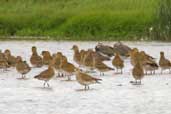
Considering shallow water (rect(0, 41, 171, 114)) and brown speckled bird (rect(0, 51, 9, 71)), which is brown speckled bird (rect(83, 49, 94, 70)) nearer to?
shallow water (rect(0, 41, 171, 114))

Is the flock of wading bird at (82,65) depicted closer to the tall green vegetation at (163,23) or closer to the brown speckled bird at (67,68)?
the brown speckled bird at (67,68)

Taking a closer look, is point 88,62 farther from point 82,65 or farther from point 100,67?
point 100,67

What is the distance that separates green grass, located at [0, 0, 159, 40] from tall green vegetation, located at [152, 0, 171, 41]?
2.39 meters

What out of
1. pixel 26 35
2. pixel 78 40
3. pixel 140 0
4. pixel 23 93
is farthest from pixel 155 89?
pixel 140 0

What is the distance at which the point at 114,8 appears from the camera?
4606 cm

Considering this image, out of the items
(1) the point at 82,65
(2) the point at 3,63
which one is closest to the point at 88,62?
(1) the point at 82,65

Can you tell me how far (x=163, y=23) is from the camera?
36219 millimetres

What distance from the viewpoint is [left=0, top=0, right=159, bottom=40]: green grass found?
137 ft

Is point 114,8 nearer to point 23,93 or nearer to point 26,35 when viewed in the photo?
point 26,35

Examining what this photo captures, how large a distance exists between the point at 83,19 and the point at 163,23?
865 centimetres

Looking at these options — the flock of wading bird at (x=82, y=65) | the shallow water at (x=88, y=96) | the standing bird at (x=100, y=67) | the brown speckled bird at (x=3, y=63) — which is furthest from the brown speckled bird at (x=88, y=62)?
the brown speckled bird at (x=3, y=63)

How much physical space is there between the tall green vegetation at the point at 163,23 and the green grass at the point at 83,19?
239cm

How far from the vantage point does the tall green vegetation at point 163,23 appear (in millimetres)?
36125

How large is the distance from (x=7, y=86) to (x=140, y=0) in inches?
1060
